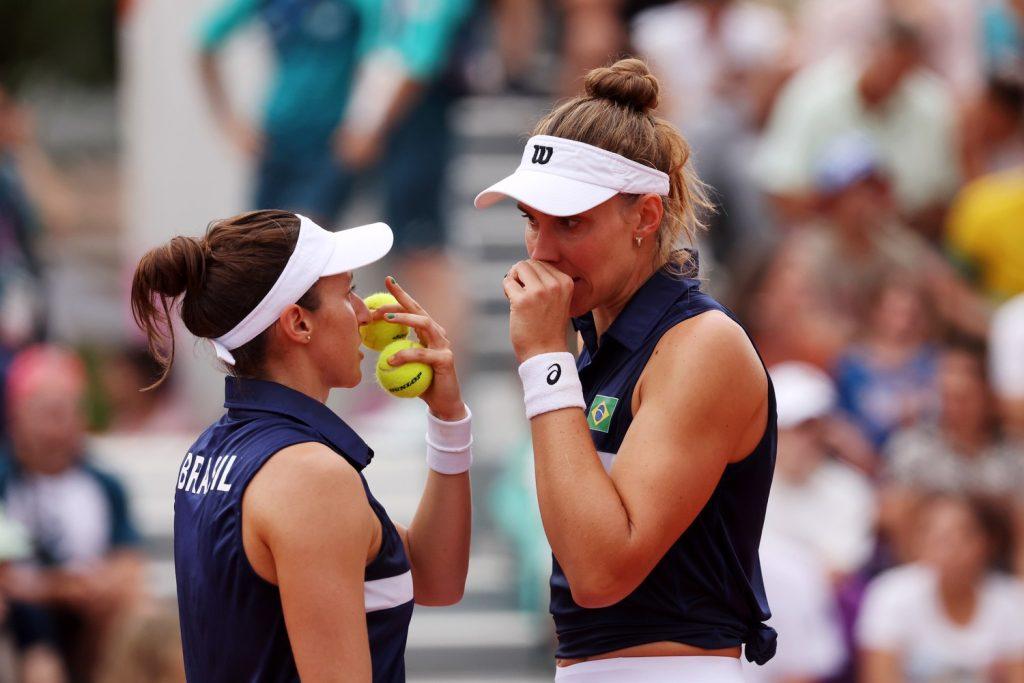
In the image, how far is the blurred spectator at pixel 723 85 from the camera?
24.5 ft

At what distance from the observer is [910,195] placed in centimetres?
729

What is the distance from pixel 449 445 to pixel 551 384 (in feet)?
1.22

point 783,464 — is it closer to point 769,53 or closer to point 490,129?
point 769,53

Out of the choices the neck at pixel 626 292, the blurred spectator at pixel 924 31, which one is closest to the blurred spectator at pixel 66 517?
the neck at pixel 626 292

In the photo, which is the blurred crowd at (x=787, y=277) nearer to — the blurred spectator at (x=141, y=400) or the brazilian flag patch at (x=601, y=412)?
the blurred spectator at (x=141, y=400)

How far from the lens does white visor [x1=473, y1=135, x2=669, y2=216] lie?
2672mm

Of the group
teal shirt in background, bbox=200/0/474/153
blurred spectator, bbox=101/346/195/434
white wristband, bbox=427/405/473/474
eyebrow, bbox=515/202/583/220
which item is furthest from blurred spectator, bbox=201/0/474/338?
eyebrow, bbox=515/202/583/220

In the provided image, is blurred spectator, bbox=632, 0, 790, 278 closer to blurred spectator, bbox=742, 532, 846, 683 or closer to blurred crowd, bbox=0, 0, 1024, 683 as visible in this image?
blurred crowd, bbox=0, 0, 1024, 683

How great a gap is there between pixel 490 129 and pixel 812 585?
13.6ft

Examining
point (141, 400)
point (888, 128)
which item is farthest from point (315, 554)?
point (141, 400)

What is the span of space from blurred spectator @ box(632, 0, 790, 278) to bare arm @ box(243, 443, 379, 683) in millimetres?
5039

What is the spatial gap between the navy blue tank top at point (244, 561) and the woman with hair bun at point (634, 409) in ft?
0.95

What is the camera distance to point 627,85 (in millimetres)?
2742

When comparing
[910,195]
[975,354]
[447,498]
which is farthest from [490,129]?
[447,498]
